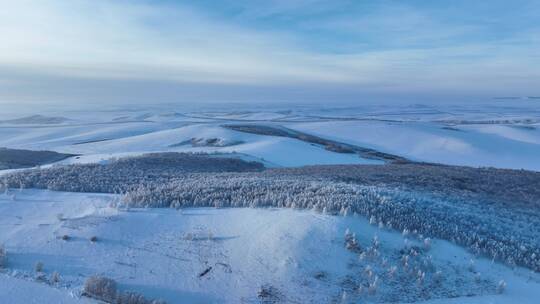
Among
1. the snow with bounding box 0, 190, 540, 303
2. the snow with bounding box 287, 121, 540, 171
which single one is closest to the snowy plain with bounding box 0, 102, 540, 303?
the snow with bounding box 0, 190, 540, 303

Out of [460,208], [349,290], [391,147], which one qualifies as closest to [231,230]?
[349,290]

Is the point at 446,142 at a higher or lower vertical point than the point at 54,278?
lower

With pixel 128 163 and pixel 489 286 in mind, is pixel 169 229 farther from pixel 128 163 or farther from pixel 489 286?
pixel 128 163

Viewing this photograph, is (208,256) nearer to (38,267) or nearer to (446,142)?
(38,267)

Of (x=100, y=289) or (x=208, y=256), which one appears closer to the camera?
(x=100, y=289)

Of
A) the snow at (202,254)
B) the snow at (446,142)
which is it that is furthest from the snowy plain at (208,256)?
the snow at (446,142)

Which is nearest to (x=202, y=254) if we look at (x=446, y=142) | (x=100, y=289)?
(x=100, y=289)

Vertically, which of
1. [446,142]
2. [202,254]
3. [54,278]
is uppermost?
[202,254]
